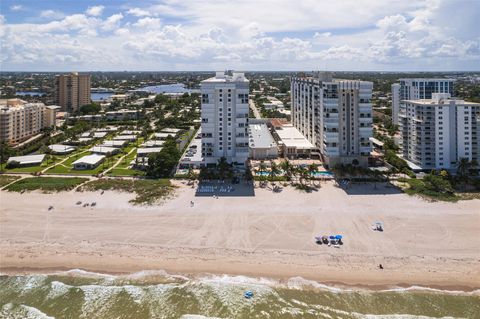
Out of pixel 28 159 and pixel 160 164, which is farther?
pixel 28 159

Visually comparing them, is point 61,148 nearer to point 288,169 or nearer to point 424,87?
point 288,169

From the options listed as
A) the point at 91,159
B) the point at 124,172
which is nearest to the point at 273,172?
the point at 124,172

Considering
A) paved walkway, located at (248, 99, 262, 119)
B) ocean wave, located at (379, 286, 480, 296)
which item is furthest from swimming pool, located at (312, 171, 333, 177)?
paved walkway, located at (248, 99, 262, 119)

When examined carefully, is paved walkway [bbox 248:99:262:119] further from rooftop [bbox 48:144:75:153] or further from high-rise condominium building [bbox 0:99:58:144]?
rooftop [bbox 48:144:75:153]

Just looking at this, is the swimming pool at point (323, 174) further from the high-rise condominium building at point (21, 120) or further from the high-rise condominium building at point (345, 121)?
the high-rise condominium building at point (21, 120)

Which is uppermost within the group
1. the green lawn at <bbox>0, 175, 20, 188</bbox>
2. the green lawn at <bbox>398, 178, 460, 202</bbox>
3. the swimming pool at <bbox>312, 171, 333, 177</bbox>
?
the swimming pool at <bbox>312, 171, 333, 177</bbox>

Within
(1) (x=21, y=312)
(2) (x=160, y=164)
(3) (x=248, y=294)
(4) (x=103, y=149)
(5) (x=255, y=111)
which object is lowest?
(1) (x=21, y=312)

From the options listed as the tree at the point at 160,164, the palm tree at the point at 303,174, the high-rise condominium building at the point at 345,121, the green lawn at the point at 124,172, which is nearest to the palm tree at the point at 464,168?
the high-rise condominium building at the point at 345,121
